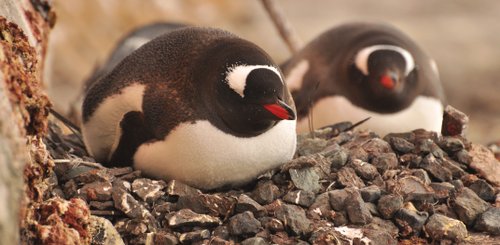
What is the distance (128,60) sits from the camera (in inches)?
113

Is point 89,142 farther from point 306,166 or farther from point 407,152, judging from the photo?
point 407,152

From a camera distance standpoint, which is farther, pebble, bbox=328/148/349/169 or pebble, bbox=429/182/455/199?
pebble, bbox=328/148/349/169

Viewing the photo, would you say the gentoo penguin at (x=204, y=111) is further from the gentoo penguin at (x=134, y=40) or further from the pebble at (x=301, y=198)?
the gentoo penguin at (x=134, y=40)

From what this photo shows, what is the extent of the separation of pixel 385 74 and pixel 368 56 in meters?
0.15

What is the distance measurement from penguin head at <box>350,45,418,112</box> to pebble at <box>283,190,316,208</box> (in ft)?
3.82

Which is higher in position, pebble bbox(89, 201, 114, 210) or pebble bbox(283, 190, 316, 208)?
pebble bbox(283, 190, 316, 208)

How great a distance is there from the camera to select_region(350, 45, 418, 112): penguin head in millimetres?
3624

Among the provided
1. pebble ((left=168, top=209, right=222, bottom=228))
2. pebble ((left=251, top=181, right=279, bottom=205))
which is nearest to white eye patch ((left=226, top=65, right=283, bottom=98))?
pebble ((left=251, top=181, right=279, bottom=205))

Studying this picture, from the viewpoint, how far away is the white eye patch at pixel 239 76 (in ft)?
8.30

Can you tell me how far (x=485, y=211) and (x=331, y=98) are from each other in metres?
1.36

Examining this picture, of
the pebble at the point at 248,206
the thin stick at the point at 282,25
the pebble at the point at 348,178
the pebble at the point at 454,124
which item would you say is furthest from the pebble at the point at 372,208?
the thin stick at the point at 282,25

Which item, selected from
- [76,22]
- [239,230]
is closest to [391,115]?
[239,230]

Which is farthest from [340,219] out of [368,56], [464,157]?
[368,56]

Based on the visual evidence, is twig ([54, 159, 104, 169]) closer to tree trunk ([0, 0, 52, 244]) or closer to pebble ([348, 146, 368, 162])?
tree trunk ([0, 0, 52, 244])
